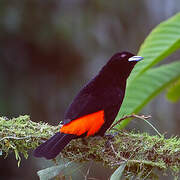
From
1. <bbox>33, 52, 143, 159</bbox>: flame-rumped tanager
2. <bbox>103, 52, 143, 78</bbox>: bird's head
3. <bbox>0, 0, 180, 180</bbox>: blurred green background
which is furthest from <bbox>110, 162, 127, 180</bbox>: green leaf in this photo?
<bbox>0, 0, 180, 180</bbox>: blurred green background

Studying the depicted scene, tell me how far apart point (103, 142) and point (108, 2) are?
449cm

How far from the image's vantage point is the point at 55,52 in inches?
263

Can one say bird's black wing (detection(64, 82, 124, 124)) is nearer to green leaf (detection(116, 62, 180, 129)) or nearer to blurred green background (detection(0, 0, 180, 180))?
green leaf (detection(116, 62, 180, 129))

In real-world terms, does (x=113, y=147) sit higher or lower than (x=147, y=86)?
lower

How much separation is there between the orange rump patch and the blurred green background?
355cm

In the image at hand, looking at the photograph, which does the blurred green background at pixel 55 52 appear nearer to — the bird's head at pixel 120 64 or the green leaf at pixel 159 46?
the green leaf at pixel 159 46

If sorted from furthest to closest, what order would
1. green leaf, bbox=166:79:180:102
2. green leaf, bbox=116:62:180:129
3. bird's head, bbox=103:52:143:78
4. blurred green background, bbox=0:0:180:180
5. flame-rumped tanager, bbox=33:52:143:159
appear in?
blurred green background, bbox=0:0:180:180 → green leaf, bbox=166:79:180:102 → green leaf, bbox=116:62:180:129 → bird's head, bbox=103:52:143:78 → flame-rumped tanager, bbox=33:52:143:159

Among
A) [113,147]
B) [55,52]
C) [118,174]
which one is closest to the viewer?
[118,174]

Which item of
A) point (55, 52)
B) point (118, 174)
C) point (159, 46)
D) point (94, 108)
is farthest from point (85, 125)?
point (55, 52)

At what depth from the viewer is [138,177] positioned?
2363 millimetres

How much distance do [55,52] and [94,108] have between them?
13.5 ft

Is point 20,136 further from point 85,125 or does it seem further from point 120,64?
point 120,64

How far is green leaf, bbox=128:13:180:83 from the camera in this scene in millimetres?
3314

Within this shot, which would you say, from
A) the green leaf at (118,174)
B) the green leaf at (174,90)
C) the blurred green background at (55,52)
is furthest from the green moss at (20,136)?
the blurred green background at (55,52)
